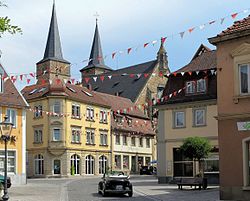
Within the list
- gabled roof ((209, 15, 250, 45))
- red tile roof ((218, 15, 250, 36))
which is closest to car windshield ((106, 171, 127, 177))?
gabled roof ((209, 15, 250, 45))

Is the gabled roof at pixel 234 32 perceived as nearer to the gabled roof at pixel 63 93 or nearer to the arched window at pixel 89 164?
the gabled roof at pixel 63 93

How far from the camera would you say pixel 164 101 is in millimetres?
39969

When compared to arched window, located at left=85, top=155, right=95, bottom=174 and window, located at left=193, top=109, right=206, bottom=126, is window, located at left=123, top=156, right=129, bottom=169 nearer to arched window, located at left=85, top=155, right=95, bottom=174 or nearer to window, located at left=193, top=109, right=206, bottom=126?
arched window, located at left=85, top=155, right=95, bottom=174

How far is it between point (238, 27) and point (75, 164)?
44384 mm

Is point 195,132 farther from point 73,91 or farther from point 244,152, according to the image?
point 73,91

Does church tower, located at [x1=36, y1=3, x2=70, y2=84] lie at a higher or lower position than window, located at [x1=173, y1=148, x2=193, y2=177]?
higher

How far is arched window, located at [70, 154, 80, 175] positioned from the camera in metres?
63.2

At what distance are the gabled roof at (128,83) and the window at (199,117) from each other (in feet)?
160

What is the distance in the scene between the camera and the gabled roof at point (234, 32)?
21.5 meters

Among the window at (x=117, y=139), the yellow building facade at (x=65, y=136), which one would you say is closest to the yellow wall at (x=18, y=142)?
the yellow building facade at (x=65, y=136)

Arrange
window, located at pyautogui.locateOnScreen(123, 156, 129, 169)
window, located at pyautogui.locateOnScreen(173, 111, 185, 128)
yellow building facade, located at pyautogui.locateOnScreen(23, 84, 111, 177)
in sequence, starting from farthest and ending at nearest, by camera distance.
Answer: window, located at pyautogui.locateOnScreen(123, 156, 129, 169) → yellow building facade, located at pyautogui.locateOnScreen(23, 84, 111, 177) → window, located at pyautogui.locateOnScreen(173, 111, 185, 128)

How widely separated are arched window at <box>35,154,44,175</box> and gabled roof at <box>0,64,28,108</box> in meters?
23.6

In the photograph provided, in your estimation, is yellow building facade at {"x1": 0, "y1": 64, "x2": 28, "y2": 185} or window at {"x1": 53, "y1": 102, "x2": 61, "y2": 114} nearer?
yellow building facade at {"x1": 0, "y1": 64, "x2": 28, "y2": 185}

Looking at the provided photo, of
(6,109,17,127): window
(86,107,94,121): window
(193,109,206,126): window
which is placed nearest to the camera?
(193,109,206,126): window
